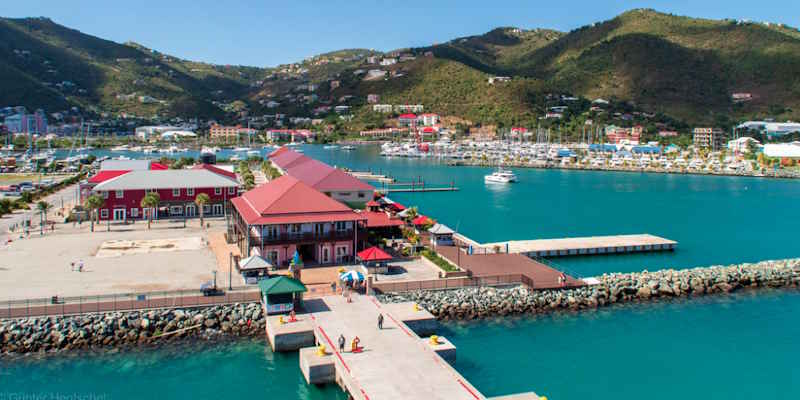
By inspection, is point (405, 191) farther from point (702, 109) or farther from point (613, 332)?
point (702, 109)

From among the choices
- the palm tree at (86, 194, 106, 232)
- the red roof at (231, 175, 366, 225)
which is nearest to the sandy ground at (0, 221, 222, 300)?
the palm tree at (86, 194, 106, 232)

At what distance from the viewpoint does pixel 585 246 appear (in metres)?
42.0

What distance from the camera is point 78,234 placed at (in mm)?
39094

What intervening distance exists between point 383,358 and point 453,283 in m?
9.40

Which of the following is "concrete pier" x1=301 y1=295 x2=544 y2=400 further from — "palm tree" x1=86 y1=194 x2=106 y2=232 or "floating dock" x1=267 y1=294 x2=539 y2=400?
"palm tree" x1=86 y1=194 x2=106 y2=232

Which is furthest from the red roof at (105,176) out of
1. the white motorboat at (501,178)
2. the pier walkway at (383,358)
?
the white motorboat at (501,178)

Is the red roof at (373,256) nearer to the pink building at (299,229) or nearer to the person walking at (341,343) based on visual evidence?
the pink building at (299,229)

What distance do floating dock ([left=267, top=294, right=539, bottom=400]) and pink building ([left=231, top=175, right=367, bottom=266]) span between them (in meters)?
5.73

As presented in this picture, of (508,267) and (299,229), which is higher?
(299,229)

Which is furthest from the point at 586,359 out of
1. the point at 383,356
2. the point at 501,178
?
the point at 501,178

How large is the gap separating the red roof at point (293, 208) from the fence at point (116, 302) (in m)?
5.30

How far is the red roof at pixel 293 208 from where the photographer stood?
103ft

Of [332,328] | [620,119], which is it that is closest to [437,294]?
[332,328]

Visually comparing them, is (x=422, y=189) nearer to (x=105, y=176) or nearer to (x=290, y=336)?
(x=105, y=176)
